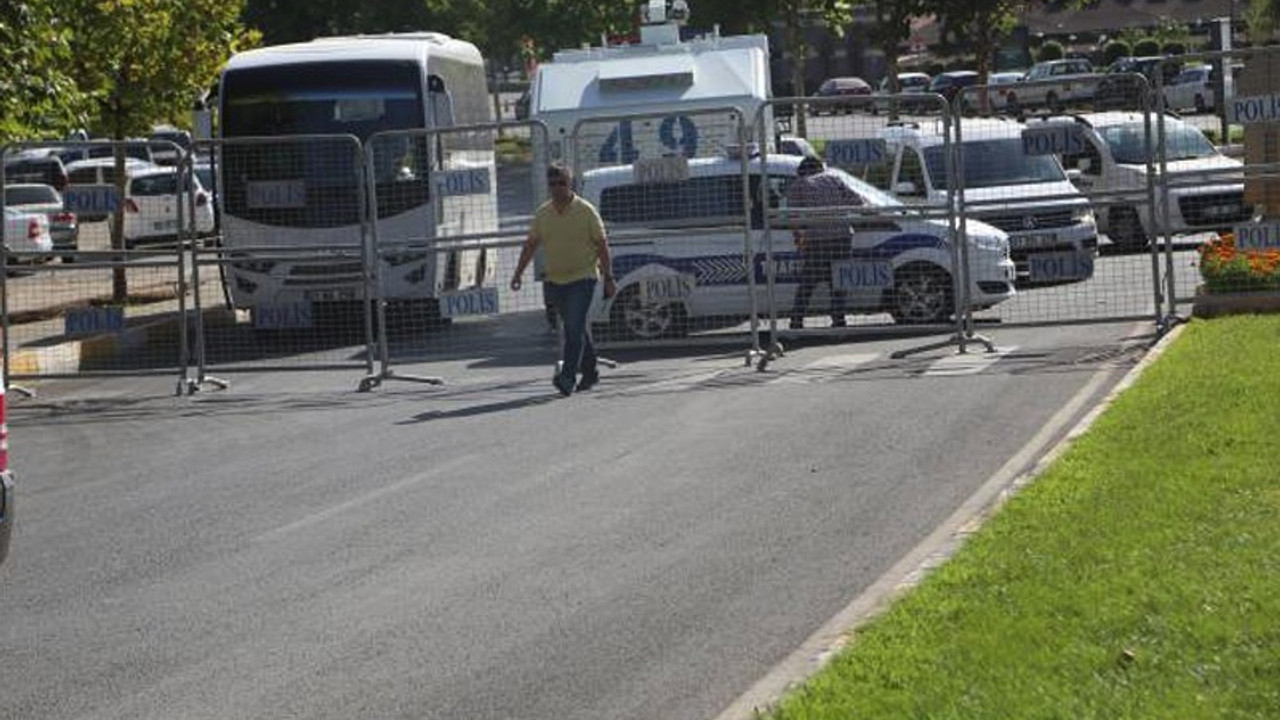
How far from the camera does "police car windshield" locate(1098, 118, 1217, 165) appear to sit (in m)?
A: 24.0

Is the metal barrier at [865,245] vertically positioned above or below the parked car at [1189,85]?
below

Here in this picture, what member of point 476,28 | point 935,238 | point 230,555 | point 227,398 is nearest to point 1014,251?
point 935,238

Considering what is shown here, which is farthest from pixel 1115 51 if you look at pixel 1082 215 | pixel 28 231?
pixel 1082 215

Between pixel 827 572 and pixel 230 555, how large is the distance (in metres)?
3.31

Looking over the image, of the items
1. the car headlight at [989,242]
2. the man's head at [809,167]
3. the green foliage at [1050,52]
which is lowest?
the car headlight at [989,242]

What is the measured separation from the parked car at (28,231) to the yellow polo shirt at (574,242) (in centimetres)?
1156

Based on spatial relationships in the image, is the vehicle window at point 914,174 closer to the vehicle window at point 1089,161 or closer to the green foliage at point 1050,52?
the vehicle window at point 1089,161

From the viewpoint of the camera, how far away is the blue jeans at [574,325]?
18.5m

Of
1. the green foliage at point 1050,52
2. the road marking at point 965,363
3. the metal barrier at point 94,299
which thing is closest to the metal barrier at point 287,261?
the metal barrier at point 94,299

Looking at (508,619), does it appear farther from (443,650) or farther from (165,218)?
(165,218)

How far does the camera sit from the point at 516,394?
62.1 ft

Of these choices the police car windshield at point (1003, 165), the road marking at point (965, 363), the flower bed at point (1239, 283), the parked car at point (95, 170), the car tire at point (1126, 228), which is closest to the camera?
the road marking at point (965, 363)

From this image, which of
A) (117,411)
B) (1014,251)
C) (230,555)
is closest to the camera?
(230,555)

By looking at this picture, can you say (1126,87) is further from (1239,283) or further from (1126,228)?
(1126,228)
